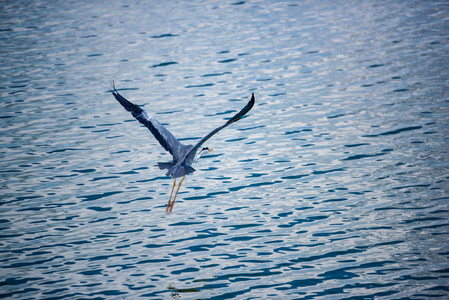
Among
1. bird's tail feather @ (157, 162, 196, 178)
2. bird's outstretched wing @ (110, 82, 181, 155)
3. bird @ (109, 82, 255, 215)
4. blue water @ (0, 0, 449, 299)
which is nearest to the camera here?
Result: blue water @ (0, 0, 449, 299)

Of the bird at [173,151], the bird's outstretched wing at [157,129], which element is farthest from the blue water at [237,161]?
the bird's outstretched wing at [157,129]

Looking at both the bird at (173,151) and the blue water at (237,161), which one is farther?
the bird at (173,151)

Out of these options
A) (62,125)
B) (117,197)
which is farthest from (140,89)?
(117,197)

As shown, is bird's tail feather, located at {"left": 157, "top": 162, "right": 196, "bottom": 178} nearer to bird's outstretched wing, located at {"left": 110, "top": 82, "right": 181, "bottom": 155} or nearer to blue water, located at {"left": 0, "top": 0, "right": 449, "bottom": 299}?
bird's outstretched wing, located at {"left": 110, "top": 82, "right": 181, "bottom": 155}

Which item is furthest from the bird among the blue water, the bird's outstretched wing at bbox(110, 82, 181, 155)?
the blue water

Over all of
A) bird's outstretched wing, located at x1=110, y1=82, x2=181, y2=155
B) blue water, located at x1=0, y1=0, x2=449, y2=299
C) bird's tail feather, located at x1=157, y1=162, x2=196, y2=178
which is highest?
bird's outstretched wing, located at x1=110, y1=82, x2=181, y2=155

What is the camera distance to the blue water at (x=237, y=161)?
31.7 feet

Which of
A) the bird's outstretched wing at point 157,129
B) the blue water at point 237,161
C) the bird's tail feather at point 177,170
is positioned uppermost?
the bird's outstretched wing at point 157,129

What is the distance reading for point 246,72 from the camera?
21297mm

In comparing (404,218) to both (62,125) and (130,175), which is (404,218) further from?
(62,125)

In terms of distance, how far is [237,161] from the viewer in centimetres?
1440

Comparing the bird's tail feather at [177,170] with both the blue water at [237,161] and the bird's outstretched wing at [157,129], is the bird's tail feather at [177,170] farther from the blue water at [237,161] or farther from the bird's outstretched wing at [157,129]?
the blue water at [237,161]

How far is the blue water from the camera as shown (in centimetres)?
966

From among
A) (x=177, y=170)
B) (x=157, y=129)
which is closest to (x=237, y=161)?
(x=157, y=129)
